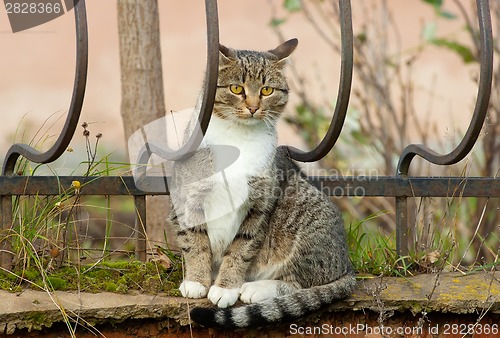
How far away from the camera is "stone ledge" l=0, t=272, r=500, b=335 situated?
2.65m

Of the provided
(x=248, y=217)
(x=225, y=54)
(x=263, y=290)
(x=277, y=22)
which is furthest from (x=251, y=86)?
(x=277, y=22)

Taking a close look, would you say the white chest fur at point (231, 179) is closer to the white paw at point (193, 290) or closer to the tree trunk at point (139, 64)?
the white paw at point (193, 290)

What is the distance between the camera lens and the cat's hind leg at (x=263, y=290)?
281 centimetres

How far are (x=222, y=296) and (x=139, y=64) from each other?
1624mm

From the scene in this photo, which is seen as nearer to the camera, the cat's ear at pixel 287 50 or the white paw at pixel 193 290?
the white paw at pixel 193 290

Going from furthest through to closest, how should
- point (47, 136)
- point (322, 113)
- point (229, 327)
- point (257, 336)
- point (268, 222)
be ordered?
point (322, 113) → point (47, 136) → point (268, 222) → point (257, 336) → point (229, 327)

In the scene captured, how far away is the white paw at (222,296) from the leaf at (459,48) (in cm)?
303

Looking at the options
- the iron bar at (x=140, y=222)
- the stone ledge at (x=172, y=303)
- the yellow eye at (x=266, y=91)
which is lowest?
the stone ledge at (x=172, y=303)

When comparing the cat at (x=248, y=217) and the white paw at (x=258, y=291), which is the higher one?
the cat at (x=248, y=217)

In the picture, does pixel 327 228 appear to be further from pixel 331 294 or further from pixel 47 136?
pixel 47 136

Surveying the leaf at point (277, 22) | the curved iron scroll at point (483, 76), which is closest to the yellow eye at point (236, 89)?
the curved iron scroll at point (483, 76)

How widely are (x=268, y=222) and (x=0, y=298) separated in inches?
41.8

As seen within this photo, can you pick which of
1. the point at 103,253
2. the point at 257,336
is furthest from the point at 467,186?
the point at 103,253

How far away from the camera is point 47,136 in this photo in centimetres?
323
